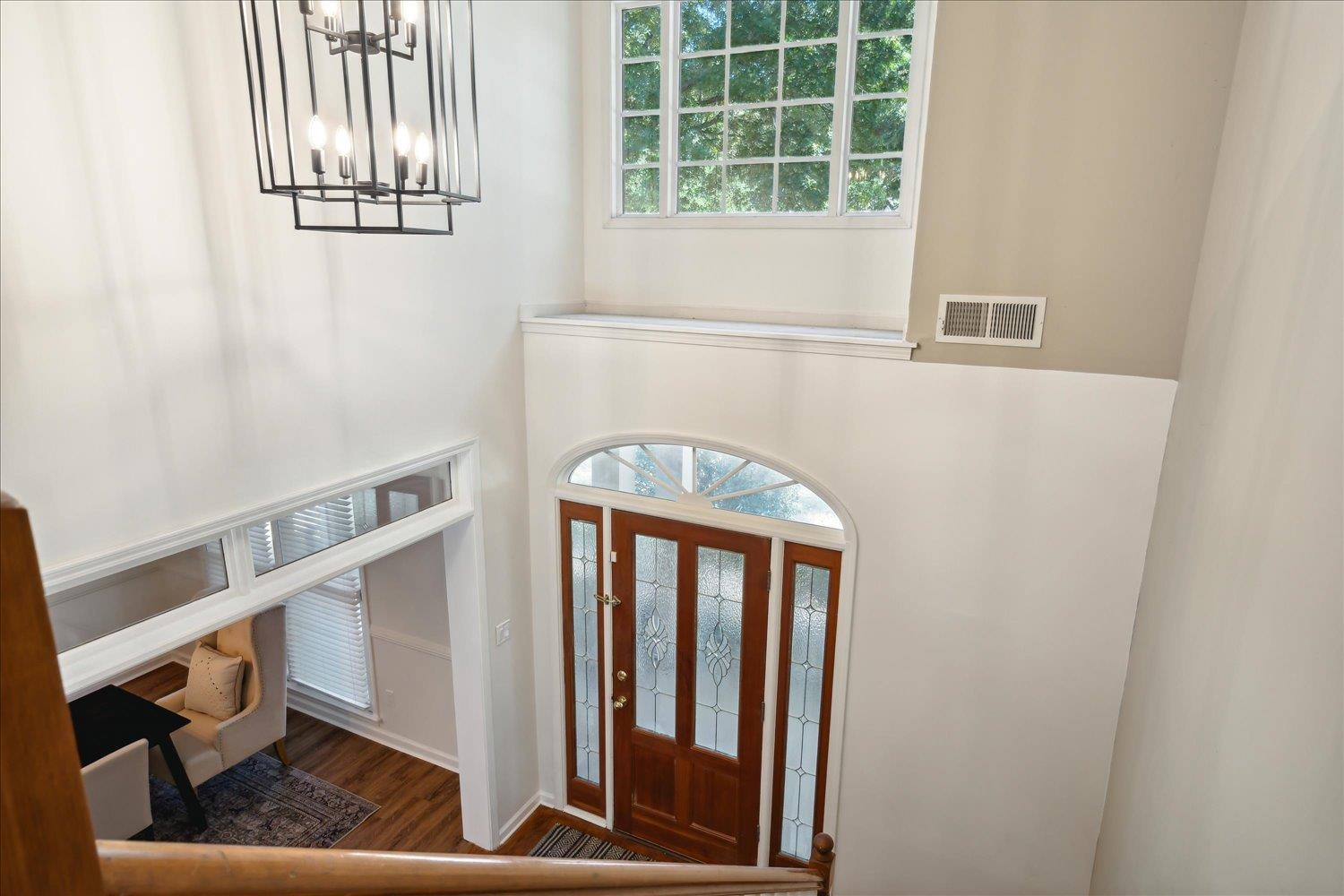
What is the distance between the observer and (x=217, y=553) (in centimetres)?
288

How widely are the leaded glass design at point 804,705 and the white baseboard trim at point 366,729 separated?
2483 mm

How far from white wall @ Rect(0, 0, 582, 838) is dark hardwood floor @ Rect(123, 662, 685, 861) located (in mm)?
2565

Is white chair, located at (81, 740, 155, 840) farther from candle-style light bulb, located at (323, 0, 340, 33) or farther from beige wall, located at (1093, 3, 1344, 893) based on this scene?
beige wall, located at (1093, 3, 1344, 893)

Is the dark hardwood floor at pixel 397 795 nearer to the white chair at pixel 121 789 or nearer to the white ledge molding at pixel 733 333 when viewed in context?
the white chair at pixel 121 789

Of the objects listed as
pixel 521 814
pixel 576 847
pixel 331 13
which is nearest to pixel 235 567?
pixel 331 13

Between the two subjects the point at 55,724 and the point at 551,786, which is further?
the point at 551,786

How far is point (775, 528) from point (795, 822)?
5.58 feet

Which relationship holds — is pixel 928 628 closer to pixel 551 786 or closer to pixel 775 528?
pixel 775 528

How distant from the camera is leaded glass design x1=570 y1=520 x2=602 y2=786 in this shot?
4.48 meters

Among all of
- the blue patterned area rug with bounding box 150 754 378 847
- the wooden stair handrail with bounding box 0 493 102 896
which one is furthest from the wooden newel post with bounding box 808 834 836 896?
the blue patterned area rug with bounding box 150 754 378 847

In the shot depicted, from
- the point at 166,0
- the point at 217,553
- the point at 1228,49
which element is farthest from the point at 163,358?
the point at 1228,49

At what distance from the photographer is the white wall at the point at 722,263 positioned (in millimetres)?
3969

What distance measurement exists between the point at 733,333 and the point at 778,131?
4.38ft

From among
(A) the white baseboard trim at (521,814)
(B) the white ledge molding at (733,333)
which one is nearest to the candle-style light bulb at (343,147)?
(B) the white ledge molding at (733,333)
